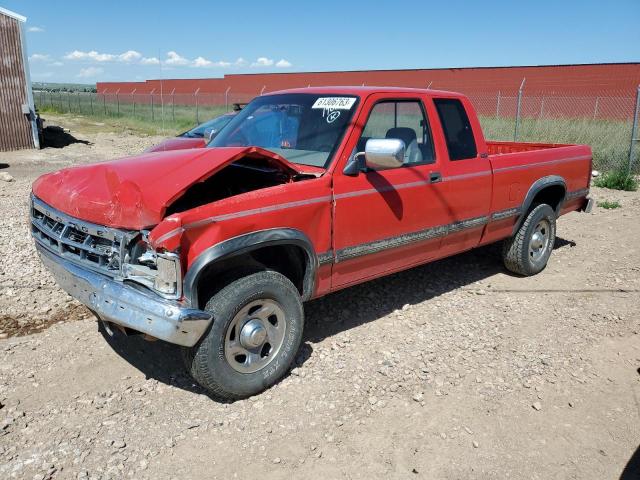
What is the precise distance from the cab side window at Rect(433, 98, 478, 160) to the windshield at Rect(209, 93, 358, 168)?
1.02 m

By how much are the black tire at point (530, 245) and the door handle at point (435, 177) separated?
5.59 ft

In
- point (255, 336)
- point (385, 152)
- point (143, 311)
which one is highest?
point (385, 152)

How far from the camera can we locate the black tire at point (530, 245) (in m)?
5.77

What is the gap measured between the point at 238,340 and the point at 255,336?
108 mm

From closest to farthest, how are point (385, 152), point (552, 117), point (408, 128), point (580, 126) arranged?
1. point (385, 152)
2. point (408, 128)
3. point (580, 126)
4. point (552, 117)

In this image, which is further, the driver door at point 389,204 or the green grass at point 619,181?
the green grass at point 619,181

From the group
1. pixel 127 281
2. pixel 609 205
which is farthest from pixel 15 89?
pixel 127 281

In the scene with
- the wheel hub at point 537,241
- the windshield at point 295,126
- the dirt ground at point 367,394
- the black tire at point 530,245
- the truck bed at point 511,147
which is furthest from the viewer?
the truck bed at point 511,147

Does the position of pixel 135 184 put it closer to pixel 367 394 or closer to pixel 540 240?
pixel 367 394

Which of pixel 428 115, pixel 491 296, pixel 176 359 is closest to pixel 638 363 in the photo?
pixel 491 296

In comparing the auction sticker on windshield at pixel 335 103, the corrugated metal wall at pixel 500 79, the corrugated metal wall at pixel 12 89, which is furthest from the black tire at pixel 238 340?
the corrugated metal wall at pixel 500 79

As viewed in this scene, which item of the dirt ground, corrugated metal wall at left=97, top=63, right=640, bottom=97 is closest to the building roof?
the dirt ground

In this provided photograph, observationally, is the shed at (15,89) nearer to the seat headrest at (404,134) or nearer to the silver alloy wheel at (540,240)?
the seat headrest at (404,134)

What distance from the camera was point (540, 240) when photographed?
607cm
